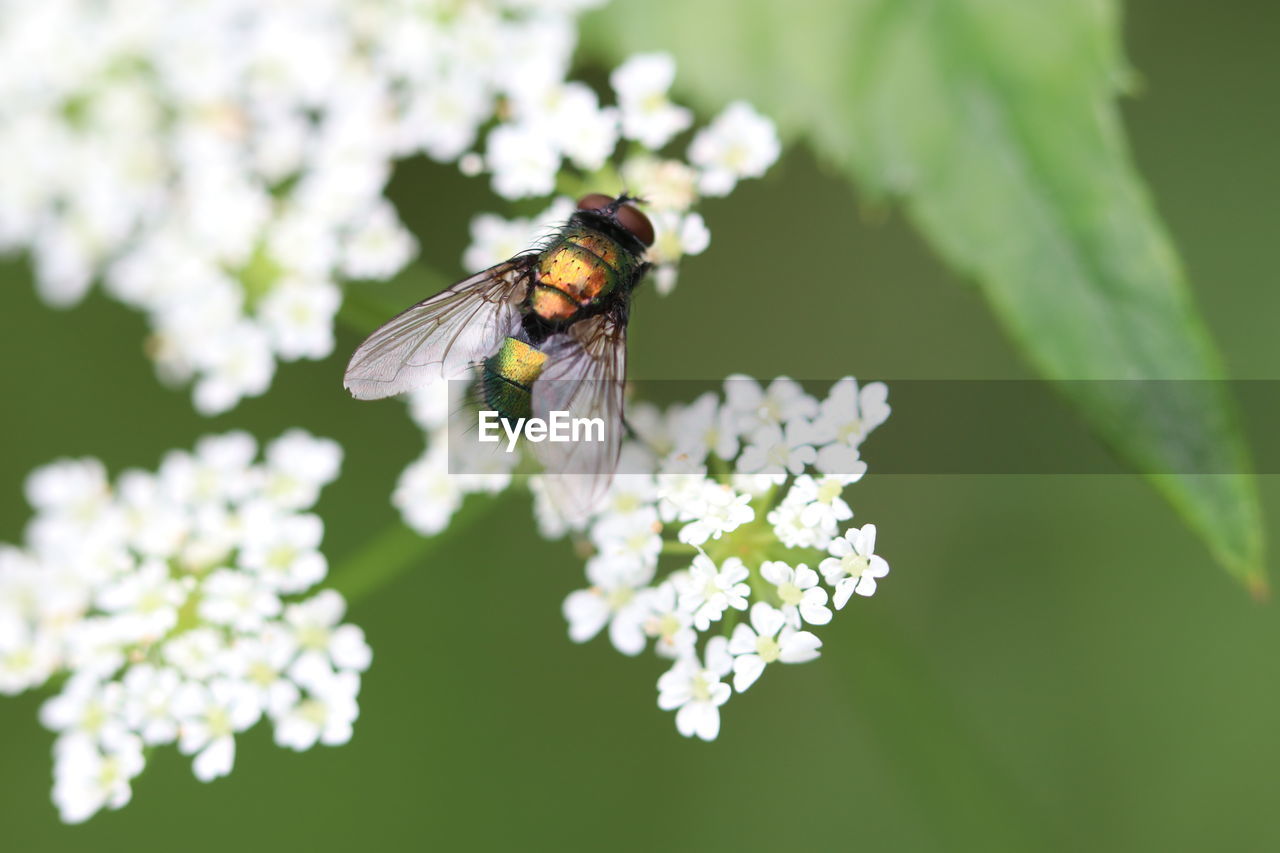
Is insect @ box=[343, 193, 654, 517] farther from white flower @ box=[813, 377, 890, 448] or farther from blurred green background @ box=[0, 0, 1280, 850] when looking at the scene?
blurred green background @ box=[0, 0, 1280, 850]

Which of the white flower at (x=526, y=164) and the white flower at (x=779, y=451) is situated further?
the white flower at (x=526, y=164)

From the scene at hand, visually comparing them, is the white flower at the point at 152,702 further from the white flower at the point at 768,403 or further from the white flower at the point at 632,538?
the white flower at the point at 768,403

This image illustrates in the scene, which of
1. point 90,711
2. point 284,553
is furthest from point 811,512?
point 90,711

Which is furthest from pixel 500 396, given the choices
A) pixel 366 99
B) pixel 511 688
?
pixel 511 688

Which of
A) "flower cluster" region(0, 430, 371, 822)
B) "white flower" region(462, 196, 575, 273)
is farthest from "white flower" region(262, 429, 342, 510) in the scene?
"white flower" region(462, 196, 575, 273)

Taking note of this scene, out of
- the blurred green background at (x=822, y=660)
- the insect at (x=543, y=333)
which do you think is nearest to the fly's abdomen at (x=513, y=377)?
the insect at (x=543, y=333)

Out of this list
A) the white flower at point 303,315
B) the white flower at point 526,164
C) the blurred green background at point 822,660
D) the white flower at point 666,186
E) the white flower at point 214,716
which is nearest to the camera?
the white flower at point 214,716

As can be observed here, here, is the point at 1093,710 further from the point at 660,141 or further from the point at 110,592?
the point at 110,592

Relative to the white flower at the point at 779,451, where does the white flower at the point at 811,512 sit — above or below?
below
